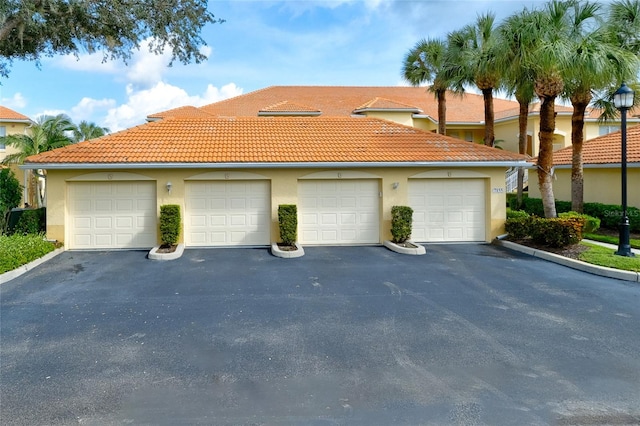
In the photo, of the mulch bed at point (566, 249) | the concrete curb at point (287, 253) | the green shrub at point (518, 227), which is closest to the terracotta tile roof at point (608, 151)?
the green shrub at point (518, 227)

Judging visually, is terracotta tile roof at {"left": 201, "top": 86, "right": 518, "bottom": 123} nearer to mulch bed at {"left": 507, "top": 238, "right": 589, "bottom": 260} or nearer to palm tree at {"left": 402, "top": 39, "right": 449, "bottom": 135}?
palm tree at {"left": 402, "top": 39, "right": 449, "bottom": 135}

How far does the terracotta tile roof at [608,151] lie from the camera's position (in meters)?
16.2

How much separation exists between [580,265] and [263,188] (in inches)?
367

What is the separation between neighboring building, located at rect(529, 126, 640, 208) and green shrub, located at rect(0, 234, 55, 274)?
67.2ft

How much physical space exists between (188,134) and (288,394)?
1262cm

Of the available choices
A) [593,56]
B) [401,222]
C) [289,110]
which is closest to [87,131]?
[289,110]

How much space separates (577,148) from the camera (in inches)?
617

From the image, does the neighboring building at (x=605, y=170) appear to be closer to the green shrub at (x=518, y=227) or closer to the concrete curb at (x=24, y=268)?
the green shrub at (x=518, y=227)

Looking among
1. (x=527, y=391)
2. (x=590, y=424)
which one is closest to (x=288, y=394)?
(x=527, y=391)

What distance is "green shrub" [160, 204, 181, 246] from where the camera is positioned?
1222 centimetres

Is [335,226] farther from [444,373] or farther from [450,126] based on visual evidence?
[450,126]

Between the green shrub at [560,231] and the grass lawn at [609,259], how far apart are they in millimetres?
541

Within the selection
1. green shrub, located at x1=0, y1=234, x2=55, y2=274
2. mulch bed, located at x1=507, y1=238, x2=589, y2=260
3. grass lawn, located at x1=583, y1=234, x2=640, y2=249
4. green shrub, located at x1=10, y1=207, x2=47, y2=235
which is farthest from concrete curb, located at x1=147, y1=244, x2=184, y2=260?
grass lawn, located at x1=583, y1=234, x2=640, y2=249

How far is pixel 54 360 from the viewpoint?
4.97 m
